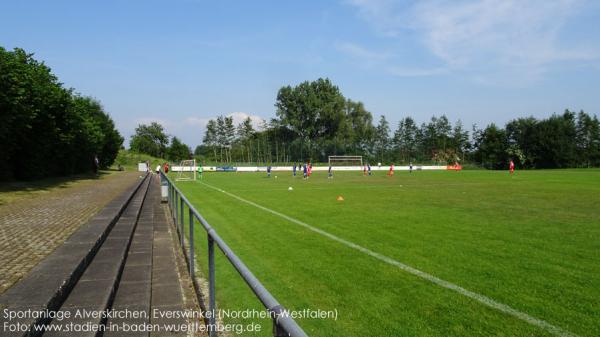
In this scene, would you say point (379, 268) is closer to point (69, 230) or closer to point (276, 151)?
point (69, 230)

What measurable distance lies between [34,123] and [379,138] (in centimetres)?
7854

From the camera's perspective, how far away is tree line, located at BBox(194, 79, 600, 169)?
70.6 metres

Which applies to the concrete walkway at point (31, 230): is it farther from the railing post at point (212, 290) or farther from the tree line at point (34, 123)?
the tree line at point (34, 123)

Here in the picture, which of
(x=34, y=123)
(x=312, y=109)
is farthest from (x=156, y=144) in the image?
(x=34, y=123)

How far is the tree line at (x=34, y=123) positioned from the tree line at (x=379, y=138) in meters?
39.2

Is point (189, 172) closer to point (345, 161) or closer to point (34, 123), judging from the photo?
point (34, 123)

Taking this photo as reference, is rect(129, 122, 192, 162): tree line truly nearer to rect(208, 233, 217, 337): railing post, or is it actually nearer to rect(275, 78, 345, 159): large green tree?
rect(275, 78, 345, 159): large green tree

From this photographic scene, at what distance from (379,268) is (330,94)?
9592cm

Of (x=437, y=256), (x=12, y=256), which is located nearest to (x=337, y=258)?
(x=437, y=256)

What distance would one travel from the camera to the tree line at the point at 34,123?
21.4 metres

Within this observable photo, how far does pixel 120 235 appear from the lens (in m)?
8.27

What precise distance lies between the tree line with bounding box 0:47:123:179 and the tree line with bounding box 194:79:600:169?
39247 millimetres

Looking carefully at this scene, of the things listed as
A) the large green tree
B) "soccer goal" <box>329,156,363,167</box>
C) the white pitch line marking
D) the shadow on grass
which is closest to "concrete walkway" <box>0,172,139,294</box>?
the shadow on grass

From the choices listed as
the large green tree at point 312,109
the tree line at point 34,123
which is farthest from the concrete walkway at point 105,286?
the large green tree at point 312,109
